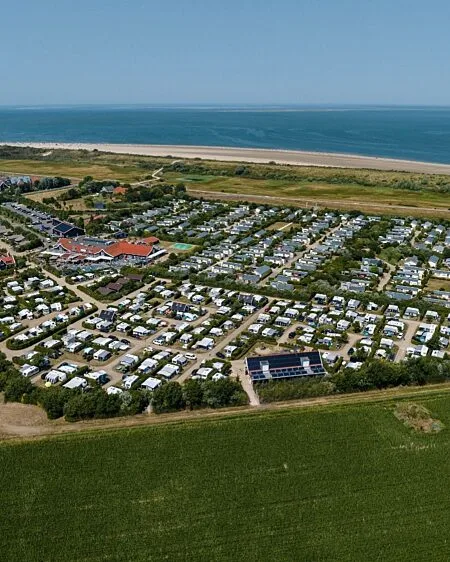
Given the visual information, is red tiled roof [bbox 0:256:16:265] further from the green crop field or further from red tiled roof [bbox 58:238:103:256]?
the green crop field

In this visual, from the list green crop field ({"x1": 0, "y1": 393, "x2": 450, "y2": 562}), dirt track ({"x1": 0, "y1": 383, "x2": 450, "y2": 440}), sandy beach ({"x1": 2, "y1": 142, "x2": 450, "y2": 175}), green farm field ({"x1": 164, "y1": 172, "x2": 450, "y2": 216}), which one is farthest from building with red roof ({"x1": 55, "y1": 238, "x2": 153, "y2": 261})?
sandy beach ({"x1": 2, "y1": 142, "x2": 450, "y2": 175})

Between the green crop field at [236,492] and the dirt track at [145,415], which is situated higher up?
the green crop field at [236,492]

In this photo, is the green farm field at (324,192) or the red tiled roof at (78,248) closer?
the red tiled roof at (78,248)

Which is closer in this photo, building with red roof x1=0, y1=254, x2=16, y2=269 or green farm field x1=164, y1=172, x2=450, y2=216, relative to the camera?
building with red roof x1=0, y1=254, x2=16, y2=269

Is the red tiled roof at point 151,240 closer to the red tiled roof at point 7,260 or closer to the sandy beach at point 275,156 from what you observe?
the red tiled roof at point 7,260

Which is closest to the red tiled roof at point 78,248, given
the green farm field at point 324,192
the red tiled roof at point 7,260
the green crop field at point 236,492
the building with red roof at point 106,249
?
the building with red roof at point 106,249
